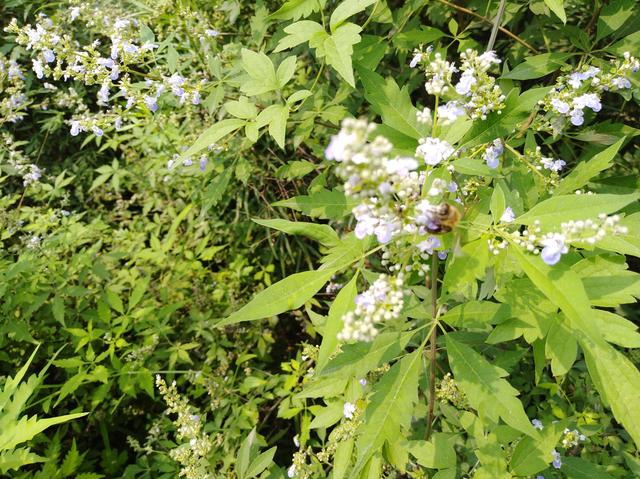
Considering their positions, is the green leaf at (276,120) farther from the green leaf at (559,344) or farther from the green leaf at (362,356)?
the green leaf at (559,344)

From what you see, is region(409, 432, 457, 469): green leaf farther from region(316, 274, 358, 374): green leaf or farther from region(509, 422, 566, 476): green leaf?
region(316, 274, 358, 374): green leaf

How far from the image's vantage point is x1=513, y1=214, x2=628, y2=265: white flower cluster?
3.98ft

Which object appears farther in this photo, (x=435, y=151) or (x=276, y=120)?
(x=276, y=120)

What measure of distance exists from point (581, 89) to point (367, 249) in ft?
3.78

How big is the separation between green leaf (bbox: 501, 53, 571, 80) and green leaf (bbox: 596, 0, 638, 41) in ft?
0.87

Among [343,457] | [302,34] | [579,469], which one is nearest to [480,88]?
[302,34]

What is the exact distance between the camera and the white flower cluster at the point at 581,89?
1.86 meters

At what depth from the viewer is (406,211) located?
1.27m

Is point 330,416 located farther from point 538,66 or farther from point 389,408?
point 538,66

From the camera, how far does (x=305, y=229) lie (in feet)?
5.18

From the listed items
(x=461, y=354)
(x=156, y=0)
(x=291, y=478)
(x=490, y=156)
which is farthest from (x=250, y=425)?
(x=156, y=0)

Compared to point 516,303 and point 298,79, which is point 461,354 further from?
point 298,79

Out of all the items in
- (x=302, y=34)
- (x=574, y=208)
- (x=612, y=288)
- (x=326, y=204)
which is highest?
(x=302, y=34)

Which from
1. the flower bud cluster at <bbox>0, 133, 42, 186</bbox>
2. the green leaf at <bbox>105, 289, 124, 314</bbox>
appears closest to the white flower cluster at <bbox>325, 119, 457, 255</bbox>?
the green leaf at <bbox>105, 289, 124, 314</bbox>
